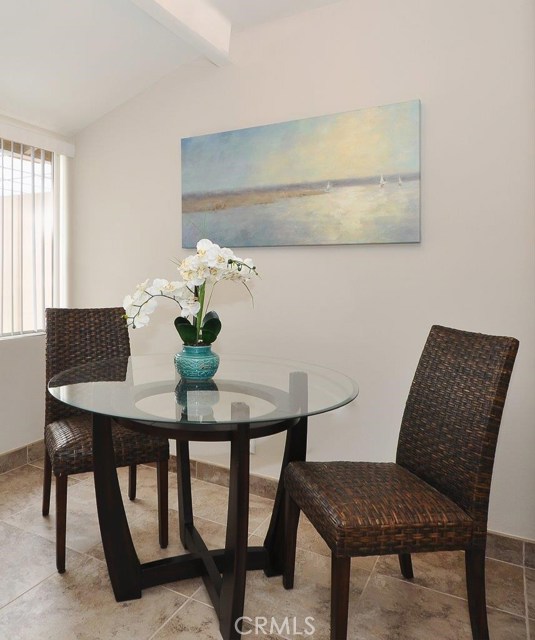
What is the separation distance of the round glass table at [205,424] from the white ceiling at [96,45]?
160 cm

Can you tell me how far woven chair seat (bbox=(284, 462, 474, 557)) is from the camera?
1357mm

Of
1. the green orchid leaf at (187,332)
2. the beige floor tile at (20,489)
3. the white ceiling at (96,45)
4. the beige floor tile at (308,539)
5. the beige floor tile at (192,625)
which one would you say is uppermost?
the white ceiling at (96,45)

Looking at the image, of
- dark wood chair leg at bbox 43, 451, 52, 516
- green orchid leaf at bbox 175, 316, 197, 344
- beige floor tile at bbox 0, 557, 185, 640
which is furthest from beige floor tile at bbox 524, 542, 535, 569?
dark wood chair leg at bbox 43, 451, 52, 516

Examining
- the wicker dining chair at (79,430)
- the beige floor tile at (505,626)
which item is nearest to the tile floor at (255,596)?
the beige floor tile at (505,626)

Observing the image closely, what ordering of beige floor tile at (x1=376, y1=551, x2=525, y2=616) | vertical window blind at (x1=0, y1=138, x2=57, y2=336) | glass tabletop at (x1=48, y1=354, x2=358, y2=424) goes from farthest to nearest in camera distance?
1. vertical window blind at (x1=0, y1=138, x2=57, y2=336)
2. beige floor tile at (x1=376, y1=551, x2=525, y2=616)
3. glass tabletop at (x1=48, y1=354, x2=358, y2=424)

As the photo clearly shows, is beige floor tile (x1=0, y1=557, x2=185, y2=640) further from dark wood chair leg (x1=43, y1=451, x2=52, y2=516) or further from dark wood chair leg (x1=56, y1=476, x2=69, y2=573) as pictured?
dark wood chair leg (x1=43, y1=451, x2=52, y2=516)

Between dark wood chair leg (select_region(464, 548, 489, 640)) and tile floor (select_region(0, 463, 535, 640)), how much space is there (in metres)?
0.22

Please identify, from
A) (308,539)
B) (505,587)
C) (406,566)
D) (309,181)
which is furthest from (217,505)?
(309,181)

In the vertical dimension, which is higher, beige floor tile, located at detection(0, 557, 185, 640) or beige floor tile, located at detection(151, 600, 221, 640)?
beige floor tile, located at detection(0, 557, 185, 640)

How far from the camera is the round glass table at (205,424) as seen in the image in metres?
1.48

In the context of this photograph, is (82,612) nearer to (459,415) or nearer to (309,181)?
(459,415)

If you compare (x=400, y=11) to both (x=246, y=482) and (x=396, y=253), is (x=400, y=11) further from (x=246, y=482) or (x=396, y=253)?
(x=246, y=482)

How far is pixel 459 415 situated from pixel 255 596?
1024 mm

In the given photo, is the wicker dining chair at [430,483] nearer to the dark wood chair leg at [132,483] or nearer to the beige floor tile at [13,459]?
the dark wood chair leg at [132,483]
